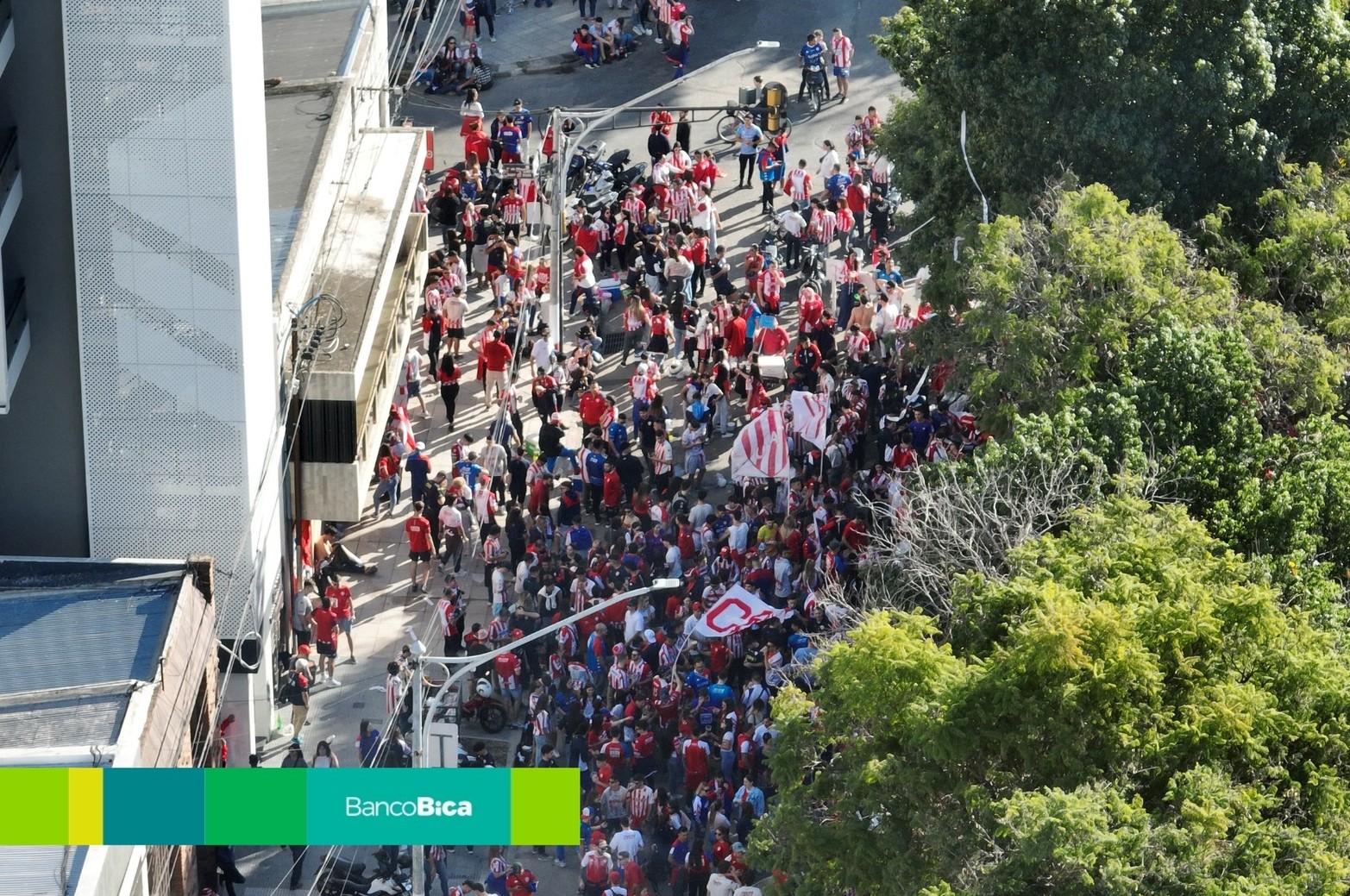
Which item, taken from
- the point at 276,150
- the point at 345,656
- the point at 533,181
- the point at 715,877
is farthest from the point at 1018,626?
the point at 533,181

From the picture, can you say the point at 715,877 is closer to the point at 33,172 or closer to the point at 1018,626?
the point at 1018,626

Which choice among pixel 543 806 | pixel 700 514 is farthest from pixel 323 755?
pixel 543 806

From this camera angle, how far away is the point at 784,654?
36.3 m

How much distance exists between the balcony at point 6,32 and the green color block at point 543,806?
68.0 feet

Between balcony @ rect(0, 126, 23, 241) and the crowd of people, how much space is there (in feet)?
29.3

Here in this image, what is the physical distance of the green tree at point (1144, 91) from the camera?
4072 centimetres

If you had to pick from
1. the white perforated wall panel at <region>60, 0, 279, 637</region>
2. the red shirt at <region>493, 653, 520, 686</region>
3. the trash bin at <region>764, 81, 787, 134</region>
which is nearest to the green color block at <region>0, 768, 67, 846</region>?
the white perforated wall panel at <region>60, 0, 279, 637</region>

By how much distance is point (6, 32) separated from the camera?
33875 mm

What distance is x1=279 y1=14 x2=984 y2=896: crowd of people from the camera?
35.0m

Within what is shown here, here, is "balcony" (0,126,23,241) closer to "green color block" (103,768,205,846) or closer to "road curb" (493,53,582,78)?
"green color block" (103,768,205,846)

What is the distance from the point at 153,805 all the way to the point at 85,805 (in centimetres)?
53

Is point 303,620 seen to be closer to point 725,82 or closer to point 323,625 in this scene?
point 323,625

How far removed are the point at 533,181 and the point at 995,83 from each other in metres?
13.7

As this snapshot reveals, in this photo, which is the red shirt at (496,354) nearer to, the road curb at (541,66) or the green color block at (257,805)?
the road curb at (541,66)
